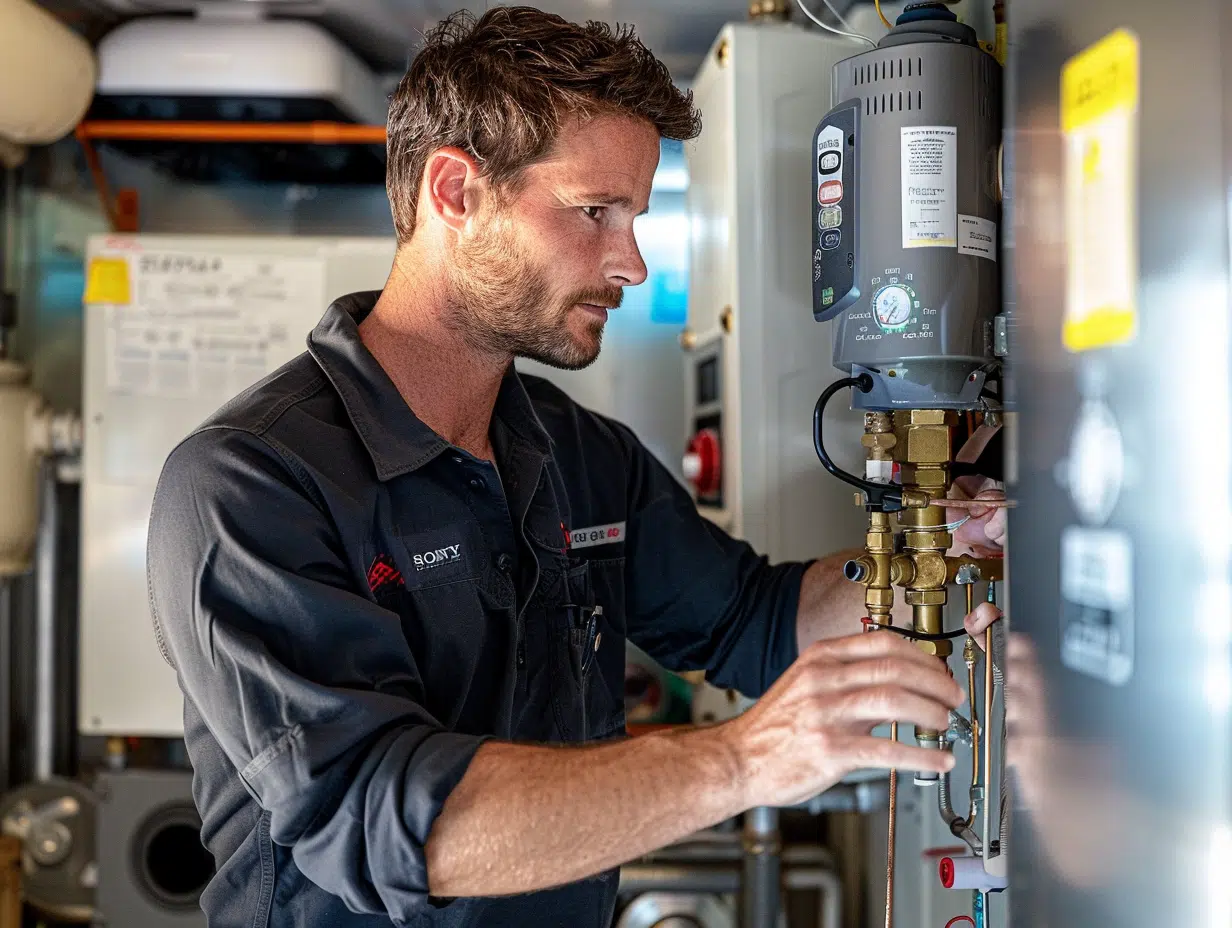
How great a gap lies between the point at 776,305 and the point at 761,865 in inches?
37.5

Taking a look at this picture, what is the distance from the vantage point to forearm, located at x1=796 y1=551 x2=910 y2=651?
4.46 ft

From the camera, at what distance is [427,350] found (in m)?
1.29

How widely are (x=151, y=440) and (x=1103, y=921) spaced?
1.90 meters

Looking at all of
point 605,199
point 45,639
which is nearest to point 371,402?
point 605,199

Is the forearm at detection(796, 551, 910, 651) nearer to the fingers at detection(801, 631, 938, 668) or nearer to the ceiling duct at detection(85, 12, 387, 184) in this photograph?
the fingers at detection(801, 631, 938, 668)

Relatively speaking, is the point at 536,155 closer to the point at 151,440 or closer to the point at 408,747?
the point at 408,747

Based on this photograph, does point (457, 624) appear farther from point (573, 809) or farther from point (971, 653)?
point (971, 653)

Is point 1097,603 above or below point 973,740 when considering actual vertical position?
above

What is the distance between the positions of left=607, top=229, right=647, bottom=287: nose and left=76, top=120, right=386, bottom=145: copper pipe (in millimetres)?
1057

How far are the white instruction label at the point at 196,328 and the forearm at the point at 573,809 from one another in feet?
4.66

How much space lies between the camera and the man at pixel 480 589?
2.94 ft

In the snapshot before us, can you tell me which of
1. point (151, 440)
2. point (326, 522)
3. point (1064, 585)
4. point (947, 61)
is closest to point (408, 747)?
point (326, 522)

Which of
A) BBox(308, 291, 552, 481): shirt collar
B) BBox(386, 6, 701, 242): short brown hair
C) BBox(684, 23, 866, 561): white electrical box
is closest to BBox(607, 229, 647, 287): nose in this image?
BBox(386, 6, 701, 242): short brown hair

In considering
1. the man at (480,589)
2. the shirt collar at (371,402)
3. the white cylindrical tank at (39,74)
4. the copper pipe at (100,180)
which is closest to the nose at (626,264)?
the man at (480,589)
